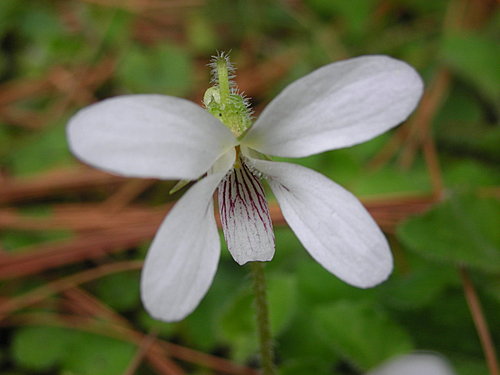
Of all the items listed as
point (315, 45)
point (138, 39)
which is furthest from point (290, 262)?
point (138, 39)

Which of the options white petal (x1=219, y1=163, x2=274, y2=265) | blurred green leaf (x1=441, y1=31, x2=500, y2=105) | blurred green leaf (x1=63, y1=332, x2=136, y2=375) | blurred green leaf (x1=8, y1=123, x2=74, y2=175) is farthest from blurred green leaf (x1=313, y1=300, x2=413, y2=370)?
blurred green leaf (x1=8, y1=123, x2=74, y2=175)

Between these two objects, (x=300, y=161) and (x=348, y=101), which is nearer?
(x=348, y=101)

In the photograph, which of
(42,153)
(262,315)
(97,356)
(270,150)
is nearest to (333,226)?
(270,150)

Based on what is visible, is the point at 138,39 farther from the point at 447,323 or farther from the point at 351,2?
the point at 447,323

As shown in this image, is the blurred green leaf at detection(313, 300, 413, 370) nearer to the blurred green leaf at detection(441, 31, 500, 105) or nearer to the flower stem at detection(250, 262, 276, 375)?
the flower stem at detection(250, 262, 276, 375)

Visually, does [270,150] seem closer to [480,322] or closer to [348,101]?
[348,101]

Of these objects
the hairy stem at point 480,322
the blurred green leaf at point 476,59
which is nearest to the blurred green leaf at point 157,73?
the blurred green leaf at point 476,59

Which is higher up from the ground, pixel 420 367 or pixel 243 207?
pixel 243 207
